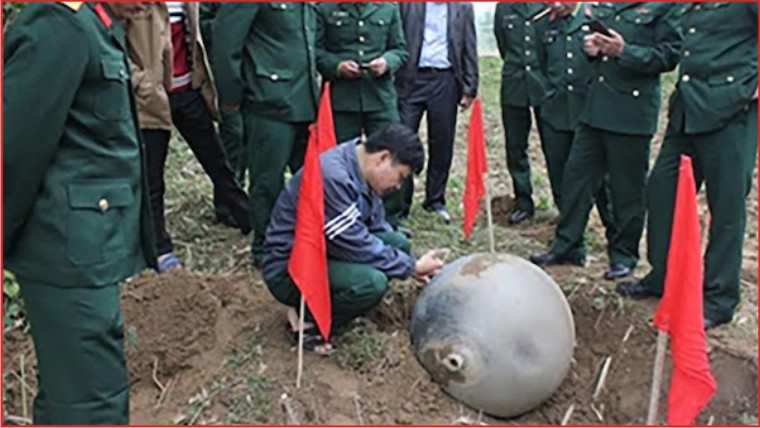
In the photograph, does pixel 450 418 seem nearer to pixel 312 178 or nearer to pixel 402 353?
pixel 402 353

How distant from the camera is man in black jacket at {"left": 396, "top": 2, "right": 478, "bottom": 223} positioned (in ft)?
21.5

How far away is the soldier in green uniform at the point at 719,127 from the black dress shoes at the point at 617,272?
597mm

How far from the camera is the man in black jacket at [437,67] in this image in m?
6.54

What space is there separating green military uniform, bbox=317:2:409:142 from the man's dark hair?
4.73ft

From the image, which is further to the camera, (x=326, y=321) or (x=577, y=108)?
(x=577, y=108)

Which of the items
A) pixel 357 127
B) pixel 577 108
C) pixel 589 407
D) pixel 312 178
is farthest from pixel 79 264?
pixel 577 108

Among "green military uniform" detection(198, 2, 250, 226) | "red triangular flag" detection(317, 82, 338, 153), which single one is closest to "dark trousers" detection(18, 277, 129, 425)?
"red triangular flag" detection(317, 82, 338, 153)

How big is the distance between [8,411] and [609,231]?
3.30m

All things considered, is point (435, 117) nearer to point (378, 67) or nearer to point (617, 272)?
point (378, 67)

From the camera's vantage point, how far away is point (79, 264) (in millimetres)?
3055

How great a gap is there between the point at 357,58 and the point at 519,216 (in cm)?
187

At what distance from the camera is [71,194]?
3.03 metres

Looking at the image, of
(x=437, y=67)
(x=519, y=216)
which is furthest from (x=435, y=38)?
(x=519, y=216)

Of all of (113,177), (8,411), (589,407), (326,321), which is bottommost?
(589,407)
